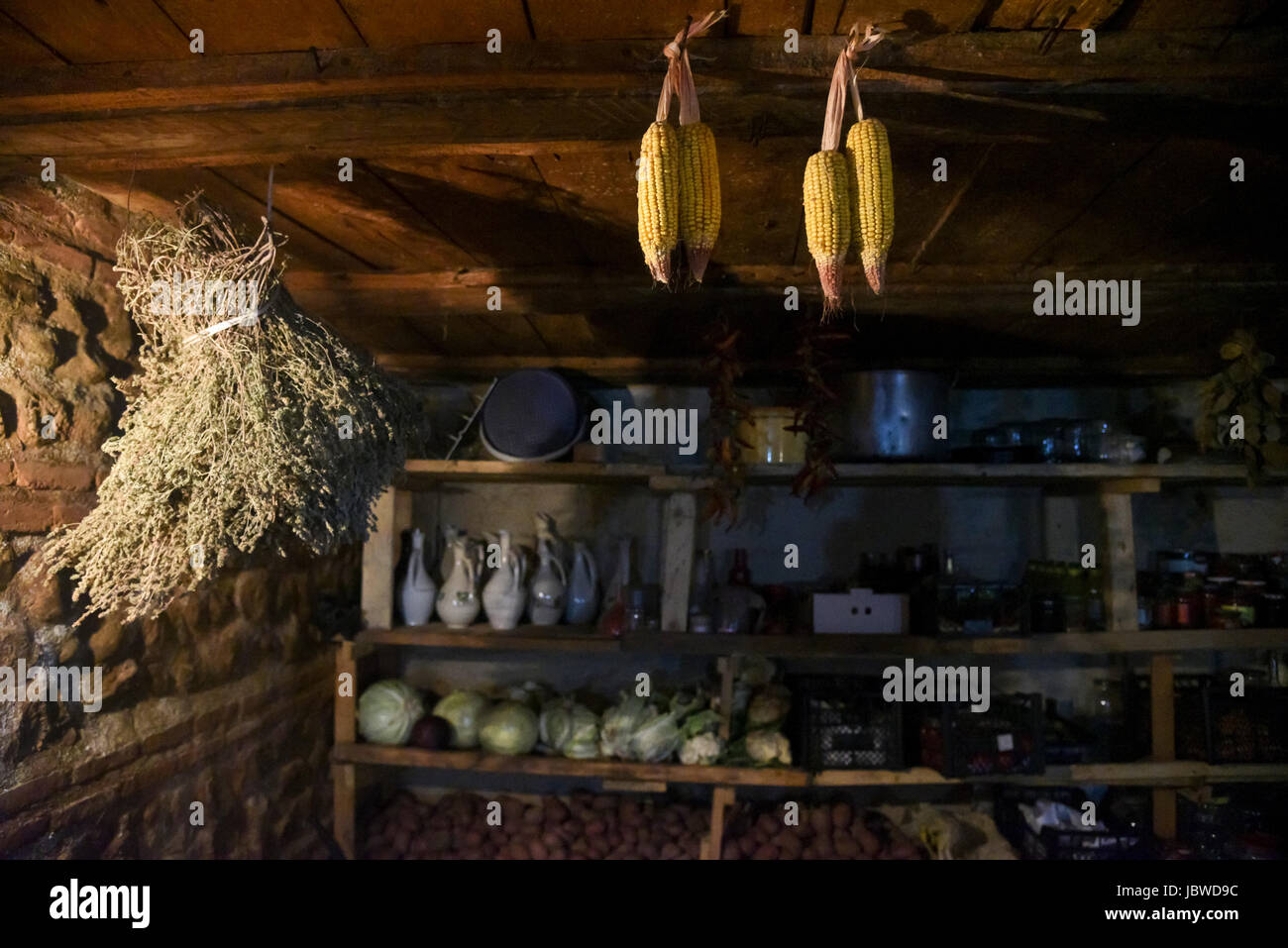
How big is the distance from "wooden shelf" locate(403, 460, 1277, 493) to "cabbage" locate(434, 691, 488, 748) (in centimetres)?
103

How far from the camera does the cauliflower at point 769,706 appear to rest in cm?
307

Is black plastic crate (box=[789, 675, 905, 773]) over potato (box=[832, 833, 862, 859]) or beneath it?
over

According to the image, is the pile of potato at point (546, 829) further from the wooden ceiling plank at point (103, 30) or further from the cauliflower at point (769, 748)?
the wooden ceiling plank at point (103, 30)

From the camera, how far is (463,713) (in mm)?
3307

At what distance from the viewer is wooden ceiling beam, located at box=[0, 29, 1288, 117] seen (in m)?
1.32

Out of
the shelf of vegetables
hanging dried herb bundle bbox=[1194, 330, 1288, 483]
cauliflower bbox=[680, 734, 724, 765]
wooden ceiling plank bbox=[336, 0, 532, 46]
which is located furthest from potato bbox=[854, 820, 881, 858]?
wooden ceiling plank bbox=[336, 0, 532, 46]

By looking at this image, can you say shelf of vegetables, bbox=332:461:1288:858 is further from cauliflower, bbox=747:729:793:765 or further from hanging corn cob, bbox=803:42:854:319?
hanging corn cob, bbox=803:42:854:319

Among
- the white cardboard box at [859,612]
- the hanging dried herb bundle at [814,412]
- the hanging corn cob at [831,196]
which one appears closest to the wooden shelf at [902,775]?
the white cardboard box at [859,612]

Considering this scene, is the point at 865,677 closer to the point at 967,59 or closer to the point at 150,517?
the point at 967,59

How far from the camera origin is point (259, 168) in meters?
1.79

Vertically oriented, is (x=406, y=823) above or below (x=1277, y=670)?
below

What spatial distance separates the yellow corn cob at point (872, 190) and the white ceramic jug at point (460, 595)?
2581 mm
